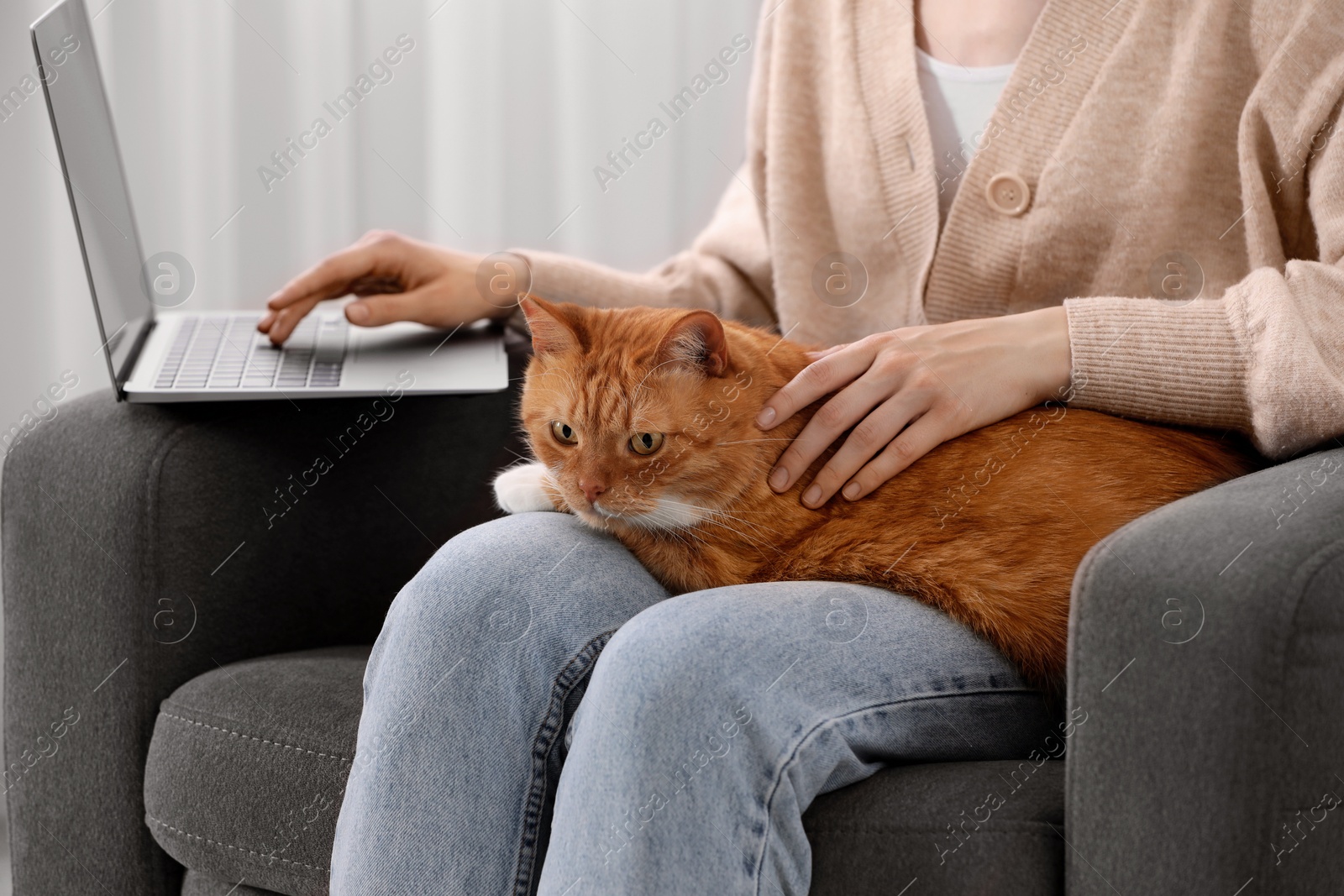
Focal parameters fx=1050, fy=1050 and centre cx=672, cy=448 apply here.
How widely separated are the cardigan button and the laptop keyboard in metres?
0.78

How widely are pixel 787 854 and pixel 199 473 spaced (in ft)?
2.63

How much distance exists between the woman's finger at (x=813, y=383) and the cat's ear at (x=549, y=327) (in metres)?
0.20

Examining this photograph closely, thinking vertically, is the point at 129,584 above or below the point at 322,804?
above

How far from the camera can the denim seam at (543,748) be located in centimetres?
80

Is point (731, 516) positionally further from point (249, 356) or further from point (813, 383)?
point (249, 356)

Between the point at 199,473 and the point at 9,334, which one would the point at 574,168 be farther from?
the point at 199,473

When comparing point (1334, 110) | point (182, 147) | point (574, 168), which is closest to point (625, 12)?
point (574, 168)

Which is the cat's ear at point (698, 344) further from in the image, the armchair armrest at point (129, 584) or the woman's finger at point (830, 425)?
the armchair armrest at point (129, 584)

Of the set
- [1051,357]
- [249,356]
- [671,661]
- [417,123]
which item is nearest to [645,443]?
[671,661]

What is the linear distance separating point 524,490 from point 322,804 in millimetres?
356

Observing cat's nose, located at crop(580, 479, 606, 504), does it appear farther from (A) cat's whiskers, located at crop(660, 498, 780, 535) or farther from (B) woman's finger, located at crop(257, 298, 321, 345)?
(B) woman's finger, located at crop(257, 298, 321, 345)

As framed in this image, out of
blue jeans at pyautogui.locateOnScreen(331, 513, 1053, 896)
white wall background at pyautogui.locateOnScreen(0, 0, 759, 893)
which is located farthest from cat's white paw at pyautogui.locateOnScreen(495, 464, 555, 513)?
white wall background at pyautogui.locateOnScreen(0, 0, 759, 893)

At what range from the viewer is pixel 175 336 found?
1.39 meters

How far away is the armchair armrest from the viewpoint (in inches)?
44.4
